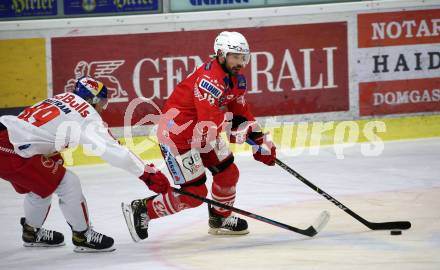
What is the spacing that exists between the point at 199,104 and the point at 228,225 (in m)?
0.77

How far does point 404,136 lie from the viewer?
8719 millimetres

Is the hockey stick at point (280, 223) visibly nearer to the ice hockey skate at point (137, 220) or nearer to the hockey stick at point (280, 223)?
the hockey stick at point (280, 223)

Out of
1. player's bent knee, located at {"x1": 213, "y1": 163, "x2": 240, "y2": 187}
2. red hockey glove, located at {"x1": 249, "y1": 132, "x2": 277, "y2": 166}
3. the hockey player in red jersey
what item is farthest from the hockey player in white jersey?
red hockey glove, located at {"x1": 249, "y1": 132, "x2": 277, "y2": 166}

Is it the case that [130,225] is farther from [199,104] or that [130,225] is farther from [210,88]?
[210,88]

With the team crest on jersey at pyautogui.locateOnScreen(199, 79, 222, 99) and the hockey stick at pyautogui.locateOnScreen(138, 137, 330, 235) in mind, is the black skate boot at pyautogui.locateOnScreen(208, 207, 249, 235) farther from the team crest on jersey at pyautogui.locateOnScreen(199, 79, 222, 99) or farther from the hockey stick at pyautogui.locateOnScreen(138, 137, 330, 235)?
the team crest on jersey at pyautogui.locateOnScreen(199, 79, 222, 99)

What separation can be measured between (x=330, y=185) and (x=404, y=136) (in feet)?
5.85

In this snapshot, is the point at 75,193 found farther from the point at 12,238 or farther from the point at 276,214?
the point at 276,214

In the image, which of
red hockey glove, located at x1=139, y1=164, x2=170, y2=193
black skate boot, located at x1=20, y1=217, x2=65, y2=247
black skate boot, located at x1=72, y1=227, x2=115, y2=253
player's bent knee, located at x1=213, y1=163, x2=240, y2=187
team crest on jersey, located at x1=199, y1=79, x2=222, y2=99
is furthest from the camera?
player's bent knee, located at x1=213, y1=163, x2=240, y2=187

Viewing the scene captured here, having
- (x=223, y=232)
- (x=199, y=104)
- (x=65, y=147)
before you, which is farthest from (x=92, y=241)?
(x=199, y=104)

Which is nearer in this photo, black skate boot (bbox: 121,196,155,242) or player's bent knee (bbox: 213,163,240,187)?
black skate boot (bbox: 121,196,155,242)

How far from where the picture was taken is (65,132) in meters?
5.21

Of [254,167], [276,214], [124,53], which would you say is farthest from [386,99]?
[276,214]

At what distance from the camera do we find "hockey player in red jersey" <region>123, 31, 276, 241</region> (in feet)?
18.2

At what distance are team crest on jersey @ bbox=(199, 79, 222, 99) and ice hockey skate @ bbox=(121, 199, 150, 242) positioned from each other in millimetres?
717
